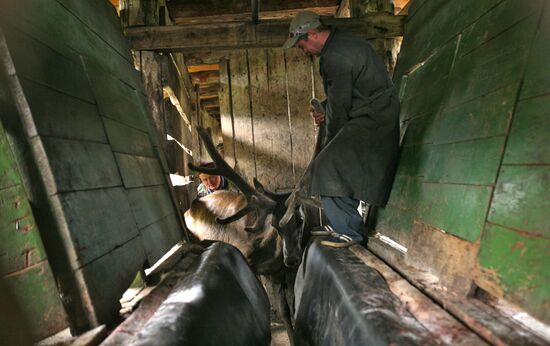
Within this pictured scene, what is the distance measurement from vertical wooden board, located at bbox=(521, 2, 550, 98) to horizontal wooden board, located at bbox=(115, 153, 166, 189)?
213cm

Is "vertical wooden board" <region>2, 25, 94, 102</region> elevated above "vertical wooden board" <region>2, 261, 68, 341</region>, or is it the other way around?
"vertical wooden board" <region>2, 25, 94, 102</region>

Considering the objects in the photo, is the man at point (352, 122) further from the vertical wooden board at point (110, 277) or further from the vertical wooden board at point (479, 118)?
the vertical wooden board at point (110, 277)

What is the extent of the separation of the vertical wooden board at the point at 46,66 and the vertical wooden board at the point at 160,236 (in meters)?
0.91

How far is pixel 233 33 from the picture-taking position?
10.6 feet

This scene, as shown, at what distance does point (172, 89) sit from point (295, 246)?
235 centimetres

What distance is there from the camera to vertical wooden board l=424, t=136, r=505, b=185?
144cm

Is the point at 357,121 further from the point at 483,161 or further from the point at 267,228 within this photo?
the point at 267,228

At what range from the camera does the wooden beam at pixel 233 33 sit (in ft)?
10.5

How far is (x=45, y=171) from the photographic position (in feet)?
4.38

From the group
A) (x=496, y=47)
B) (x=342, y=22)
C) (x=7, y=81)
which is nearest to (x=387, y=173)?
(x=496, y=47)

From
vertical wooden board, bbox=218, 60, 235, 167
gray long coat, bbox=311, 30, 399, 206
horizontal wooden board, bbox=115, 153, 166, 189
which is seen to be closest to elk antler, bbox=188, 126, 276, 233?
horizontal wooden board, bbox=115, 153, 166, 189

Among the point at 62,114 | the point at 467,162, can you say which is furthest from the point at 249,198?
the point at 467,162

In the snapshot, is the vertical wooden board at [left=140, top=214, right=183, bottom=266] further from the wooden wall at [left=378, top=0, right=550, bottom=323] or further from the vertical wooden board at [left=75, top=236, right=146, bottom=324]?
the wooden wall at [left=378, top=0, right=550, bottom=323]

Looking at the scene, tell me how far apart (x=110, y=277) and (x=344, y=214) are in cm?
168
